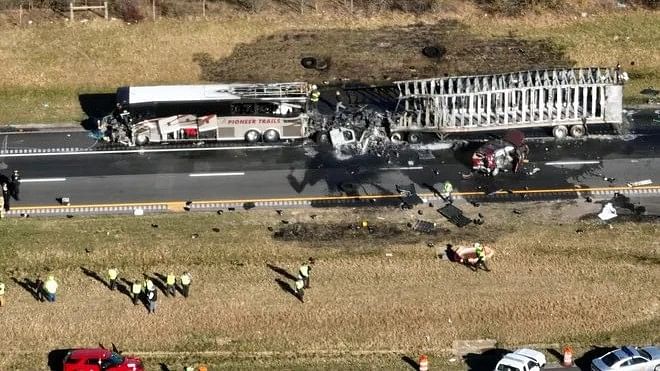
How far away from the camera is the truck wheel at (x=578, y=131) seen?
2253 inches

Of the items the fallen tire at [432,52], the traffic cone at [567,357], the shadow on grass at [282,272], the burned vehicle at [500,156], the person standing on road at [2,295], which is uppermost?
the fallen tire at [432,52]

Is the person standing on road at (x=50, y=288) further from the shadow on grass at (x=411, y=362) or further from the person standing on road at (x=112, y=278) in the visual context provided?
the shadow on grass at (x=411, y=362)

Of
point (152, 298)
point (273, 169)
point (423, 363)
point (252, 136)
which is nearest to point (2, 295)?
point (152, 298)

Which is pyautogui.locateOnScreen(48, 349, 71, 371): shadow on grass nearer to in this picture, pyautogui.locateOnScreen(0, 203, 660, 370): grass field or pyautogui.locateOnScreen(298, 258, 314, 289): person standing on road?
pyautogui.locateOnScreen(0, 203, 660, 370): grass field

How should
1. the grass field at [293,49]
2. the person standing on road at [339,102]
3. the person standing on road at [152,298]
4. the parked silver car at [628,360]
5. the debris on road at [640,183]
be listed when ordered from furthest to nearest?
the grass field at [293,49] → the person standing on road at [339,102] → the debris on road at [640,183] → the person standing on road at [152,298] → the parked silver car at [628,360]

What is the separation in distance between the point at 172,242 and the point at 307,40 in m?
21.5

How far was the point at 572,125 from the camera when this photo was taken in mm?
57125

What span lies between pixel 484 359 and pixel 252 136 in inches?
810

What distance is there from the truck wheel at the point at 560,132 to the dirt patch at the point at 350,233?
38.7 ft

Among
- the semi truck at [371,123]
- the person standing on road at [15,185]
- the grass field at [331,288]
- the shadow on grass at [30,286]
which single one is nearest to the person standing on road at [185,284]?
the grass field at [331,288]

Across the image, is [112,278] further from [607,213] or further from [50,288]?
[607,213]

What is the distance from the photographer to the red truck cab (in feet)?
133

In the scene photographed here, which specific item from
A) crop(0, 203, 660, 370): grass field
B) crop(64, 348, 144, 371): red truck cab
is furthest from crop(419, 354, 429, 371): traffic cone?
crop(64, 348, 144, 371): red truck cab

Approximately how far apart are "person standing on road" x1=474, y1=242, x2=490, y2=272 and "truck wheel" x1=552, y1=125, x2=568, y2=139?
12.9m
